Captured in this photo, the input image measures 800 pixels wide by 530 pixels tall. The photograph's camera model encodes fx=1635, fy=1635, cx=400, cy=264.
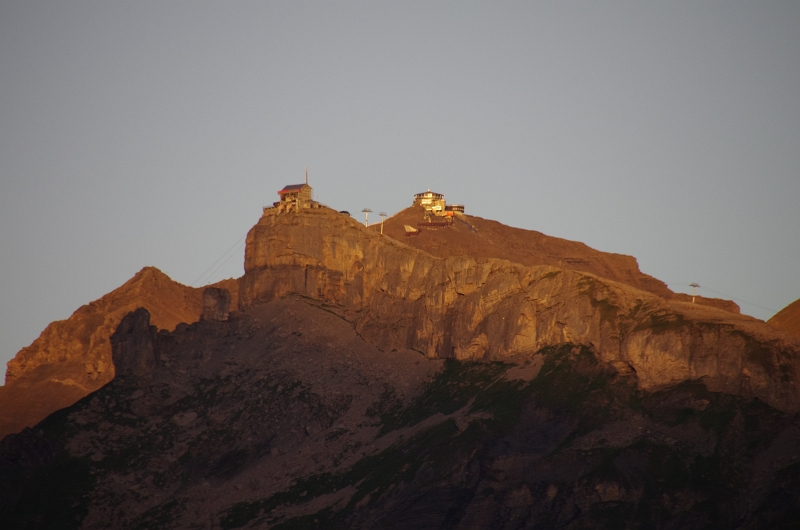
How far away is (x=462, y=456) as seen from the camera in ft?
494

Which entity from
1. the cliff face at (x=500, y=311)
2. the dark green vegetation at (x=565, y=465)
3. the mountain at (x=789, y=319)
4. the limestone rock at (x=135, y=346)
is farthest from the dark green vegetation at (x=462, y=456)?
the mountain at (x=789, y=319)

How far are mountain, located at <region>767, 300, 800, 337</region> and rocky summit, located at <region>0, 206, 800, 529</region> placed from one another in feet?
37.8

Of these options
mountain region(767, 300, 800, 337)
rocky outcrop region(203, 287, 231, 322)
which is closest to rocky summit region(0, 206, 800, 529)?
rocky outcrop region(203, 287, 231, 322)

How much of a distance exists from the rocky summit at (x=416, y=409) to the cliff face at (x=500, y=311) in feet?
0.74

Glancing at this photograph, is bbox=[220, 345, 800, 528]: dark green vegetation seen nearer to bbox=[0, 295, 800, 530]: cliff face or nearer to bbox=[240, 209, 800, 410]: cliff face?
bbox=[0, 295, 800, 530]: cliff face

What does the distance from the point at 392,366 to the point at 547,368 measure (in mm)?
23673

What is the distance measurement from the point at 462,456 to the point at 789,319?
43.1 metres

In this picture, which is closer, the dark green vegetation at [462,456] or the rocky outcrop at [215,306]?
the dark green vegetation at [462,456]

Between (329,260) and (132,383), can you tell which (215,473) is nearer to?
(132,383)

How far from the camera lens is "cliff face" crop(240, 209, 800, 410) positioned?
14725 cm

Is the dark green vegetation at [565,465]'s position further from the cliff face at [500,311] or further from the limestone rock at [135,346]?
the limestone rock at [135,346]

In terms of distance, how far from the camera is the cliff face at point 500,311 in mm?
147250

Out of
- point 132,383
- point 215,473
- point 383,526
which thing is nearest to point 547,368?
point 383,526

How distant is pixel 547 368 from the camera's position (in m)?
161
